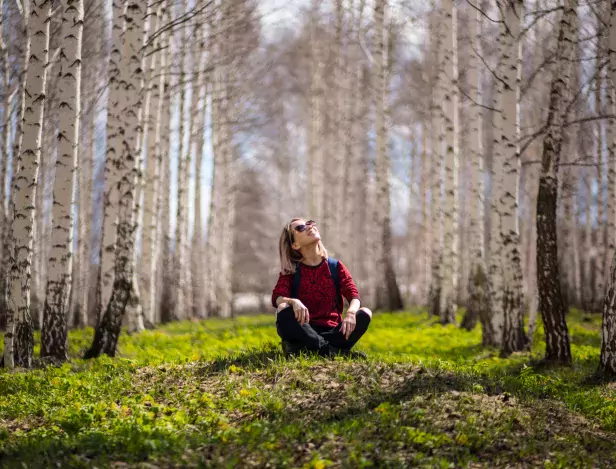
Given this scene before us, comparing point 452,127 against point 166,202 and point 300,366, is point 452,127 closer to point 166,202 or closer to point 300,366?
point 166,202

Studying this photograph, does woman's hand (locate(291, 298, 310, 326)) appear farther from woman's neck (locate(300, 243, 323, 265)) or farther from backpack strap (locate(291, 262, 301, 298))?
woman's neck (locate(300, 243, 323, 265))

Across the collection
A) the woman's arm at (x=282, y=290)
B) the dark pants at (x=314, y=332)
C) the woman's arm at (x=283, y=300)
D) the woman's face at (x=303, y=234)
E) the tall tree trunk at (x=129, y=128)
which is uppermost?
the tall tree trunk at (x=129, y=128)

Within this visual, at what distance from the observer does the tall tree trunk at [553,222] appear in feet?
26.1

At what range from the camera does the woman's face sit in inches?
257

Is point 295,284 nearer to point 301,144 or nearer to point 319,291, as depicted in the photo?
point 319,291

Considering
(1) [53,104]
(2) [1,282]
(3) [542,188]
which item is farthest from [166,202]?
(3) [542,188]

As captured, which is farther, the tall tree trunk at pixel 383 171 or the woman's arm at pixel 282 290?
the tall tree trunk at pixel 383 171

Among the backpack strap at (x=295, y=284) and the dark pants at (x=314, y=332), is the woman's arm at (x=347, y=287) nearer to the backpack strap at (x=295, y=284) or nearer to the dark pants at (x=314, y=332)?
the dark pants at (x=314, y=332)

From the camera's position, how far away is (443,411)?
16.9 ft

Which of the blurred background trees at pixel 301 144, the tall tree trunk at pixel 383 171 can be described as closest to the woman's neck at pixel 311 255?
the blurred background trees at pixel 301 144

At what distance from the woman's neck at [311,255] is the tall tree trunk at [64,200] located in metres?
3.17

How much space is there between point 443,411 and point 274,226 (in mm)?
34584

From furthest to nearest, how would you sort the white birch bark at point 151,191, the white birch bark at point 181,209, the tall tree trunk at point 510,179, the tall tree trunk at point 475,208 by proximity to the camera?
Answer: 1. the white birch bark at point 181,209
2. the white birch bark at point 151,191
3. the tall tree trunk at point 475,208
4. the tall tree trunk at point 510,179

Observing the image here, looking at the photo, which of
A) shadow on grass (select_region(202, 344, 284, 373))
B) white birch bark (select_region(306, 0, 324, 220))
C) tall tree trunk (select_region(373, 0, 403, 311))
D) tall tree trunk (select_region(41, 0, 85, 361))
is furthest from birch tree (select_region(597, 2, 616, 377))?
white birch bark (select_region(306, 0, 324, 220))
